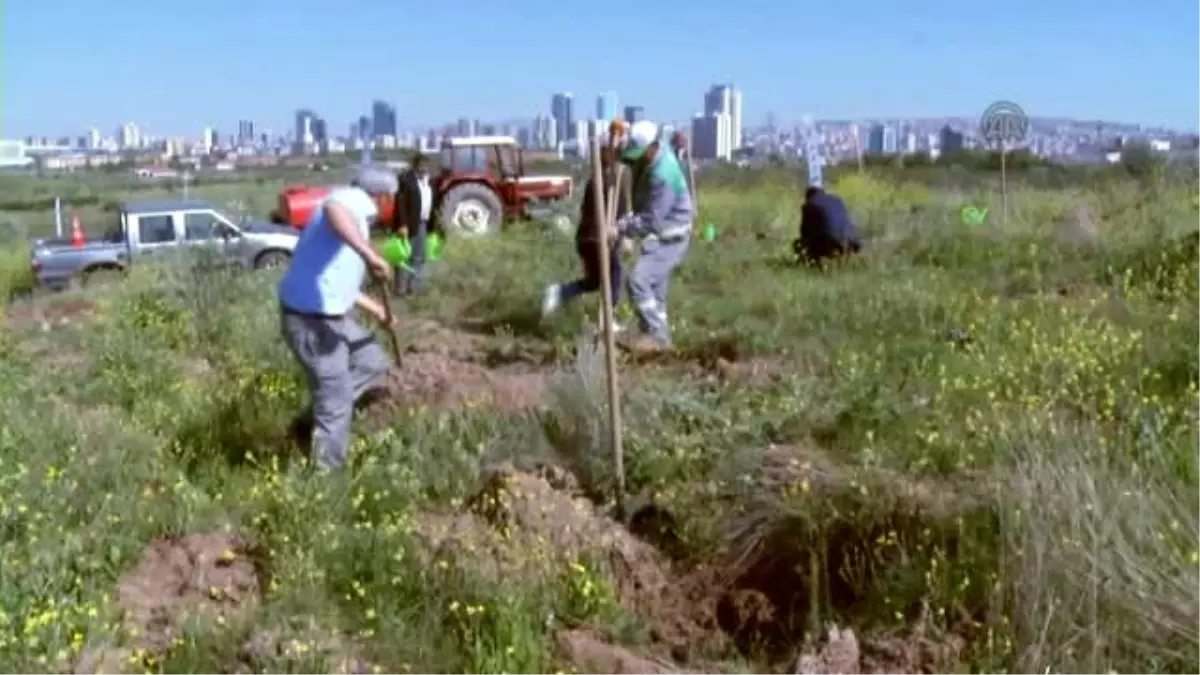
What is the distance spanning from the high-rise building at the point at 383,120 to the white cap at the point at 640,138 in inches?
354

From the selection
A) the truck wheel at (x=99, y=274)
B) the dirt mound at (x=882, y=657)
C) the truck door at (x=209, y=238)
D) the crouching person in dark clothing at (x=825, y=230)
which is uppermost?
the crouching person in dark clothing at (x=825, y=230)

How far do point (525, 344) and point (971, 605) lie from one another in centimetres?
501

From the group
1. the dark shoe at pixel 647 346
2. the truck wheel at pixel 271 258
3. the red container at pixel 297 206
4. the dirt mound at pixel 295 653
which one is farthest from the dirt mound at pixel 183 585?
the red container at pixel 297 206

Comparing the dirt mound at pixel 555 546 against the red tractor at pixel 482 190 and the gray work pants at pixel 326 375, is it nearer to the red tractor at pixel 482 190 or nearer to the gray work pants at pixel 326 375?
the gray work pants at pixel 326 375

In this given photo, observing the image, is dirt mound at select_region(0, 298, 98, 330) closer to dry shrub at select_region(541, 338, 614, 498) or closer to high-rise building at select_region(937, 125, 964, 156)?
dry shrub at select_region(541, 338, 614, 498)

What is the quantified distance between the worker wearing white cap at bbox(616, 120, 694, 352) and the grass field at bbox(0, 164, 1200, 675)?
0.32 metres

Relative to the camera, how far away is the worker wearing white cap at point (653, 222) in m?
8.39

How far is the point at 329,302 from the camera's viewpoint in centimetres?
619

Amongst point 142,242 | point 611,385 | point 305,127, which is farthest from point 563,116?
point 305,127

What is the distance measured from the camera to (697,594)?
15.6ft

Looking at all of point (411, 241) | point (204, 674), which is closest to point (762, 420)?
point (204, 674)

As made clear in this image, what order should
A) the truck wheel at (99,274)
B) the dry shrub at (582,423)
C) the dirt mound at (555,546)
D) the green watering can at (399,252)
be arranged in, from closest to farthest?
the dirt mound at (555,546)
the dry shrub at (582,423)
the green watering can at (399,252)
the truck wheel at (99,274)

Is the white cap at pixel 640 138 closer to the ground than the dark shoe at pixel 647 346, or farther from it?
farther from it

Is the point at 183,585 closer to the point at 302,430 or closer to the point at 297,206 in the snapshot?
the point at 302,430
